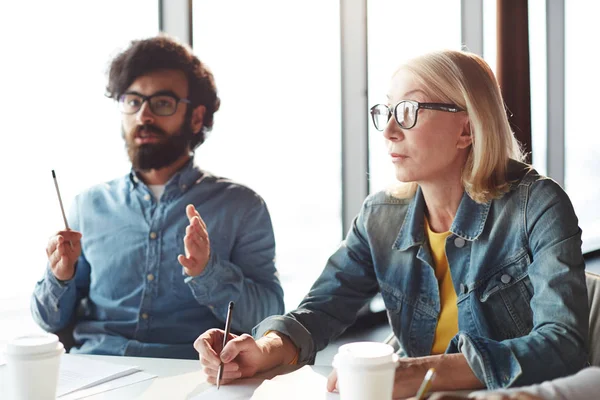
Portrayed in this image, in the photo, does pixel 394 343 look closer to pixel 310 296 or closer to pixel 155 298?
pixel 310 296

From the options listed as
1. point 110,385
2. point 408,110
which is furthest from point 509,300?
point 110,385

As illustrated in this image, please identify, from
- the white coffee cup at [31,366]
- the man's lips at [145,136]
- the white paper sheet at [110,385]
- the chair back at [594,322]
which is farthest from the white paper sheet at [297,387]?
the man's lips at [145,136]

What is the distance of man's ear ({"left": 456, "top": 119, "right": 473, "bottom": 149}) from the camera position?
74.4 inches

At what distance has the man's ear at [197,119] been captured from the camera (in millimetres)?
2509

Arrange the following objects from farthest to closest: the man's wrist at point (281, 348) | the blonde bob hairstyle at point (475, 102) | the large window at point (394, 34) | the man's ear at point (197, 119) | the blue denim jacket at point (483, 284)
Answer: the large window at point (394, 34), the man's ear at point (197, 119), the blonde bob hairstyle at point (475, 102), the man's wrist at point (281, 348), the blue denim jacket at point (483, 284)

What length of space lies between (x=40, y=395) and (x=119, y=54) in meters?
1.50

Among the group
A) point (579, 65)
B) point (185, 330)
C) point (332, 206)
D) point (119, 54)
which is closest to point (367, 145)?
point (332, 206)

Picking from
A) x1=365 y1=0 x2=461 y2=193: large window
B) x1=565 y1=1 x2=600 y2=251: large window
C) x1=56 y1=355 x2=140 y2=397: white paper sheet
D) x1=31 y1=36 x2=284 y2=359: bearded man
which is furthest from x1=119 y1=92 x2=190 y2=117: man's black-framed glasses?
x1=565 y1=1 x2=600 y2=251: large window

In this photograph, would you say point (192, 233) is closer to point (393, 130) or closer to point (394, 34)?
point (393, 130)

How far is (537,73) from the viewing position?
621cm

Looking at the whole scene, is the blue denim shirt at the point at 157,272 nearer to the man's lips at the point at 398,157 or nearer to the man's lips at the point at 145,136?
the man's lips at the point at 145,136

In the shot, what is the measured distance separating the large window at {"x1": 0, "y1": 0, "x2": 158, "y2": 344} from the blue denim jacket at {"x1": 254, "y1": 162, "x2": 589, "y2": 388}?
1162 millimetres

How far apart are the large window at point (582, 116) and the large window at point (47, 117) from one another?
5034 millimetres

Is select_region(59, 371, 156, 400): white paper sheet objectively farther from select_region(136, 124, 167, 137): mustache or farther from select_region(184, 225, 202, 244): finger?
select_region(136, 124, 167, 137): mustache
